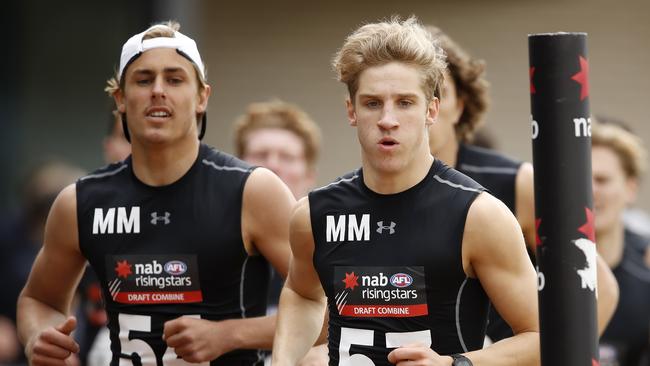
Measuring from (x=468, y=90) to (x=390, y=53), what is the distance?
230cm

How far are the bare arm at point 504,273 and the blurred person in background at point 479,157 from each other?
1.29m

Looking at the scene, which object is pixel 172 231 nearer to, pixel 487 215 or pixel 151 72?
pixel 151 72

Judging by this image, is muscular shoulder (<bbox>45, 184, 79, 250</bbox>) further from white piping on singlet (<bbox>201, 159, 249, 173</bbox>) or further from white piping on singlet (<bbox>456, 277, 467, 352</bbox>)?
white piping on singlet (<bbox>456, 277, 467, 352</bbox>)

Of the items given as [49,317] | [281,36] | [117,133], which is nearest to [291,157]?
[117,133]

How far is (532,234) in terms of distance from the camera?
20.5 feet

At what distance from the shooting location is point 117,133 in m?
8.10

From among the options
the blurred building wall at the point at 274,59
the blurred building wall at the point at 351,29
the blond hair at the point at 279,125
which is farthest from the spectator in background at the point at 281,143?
the blurred building wall at the point at 351,29

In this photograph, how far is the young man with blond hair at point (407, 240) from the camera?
4.71 m

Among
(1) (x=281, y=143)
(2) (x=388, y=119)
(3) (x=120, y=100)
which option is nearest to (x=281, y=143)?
(1) (x=281, y=143)

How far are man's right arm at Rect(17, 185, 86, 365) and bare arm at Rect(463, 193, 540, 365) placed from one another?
5.87 ft

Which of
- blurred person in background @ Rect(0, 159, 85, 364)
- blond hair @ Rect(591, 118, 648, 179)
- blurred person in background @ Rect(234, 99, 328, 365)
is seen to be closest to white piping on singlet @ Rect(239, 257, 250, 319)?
blurred person in background @ Rect(234, 99, 328, 365)

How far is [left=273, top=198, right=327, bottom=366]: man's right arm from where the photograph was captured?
5125 mm

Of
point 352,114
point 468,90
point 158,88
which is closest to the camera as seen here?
point 352,114

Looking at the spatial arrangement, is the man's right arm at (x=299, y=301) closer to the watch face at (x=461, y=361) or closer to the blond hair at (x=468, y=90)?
the watch face at (x=461, y=361)
